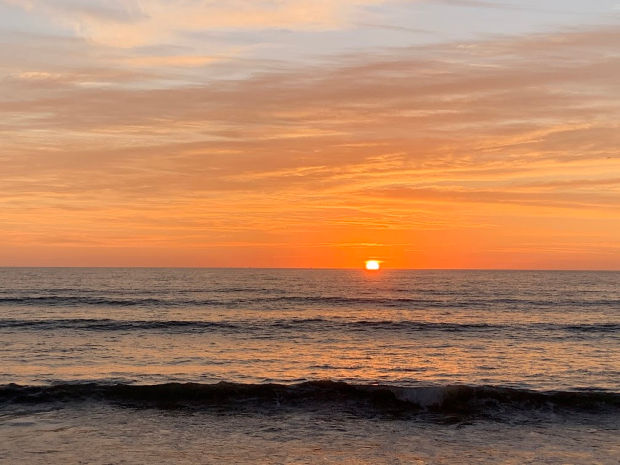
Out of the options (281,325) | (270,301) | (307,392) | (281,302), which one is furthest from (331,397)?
(270,301)

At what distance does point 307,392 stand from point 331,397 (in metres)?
0.94

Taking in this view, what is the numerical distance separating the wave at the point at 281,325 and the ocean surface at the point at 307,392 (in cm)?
20

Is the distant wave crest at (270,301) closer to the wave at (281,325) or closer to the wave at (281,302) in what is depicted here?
the wave at (281,302)

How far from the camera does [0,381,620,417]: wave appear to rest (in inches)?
795

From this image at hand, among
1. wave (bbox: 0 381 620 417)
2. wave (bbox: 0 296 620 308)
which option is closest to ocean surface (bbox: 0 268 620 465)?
wave (bbox: 0 381 620 417)

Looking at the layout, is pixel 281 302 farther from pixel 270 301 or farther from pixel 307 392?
pixel 307 392

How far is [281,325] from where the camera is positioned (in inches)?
1682

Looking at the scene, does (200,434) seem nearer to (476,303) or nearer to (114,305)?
(114,305)

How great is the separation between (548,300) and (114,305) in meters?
46.2

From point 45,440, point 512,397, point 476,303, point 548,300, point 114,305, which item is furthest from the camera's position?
point 548,300

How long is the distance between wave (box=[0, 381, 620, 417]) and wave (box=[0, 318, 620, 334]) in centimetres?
1839

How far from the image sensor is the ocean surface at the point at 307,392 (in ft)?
51.1

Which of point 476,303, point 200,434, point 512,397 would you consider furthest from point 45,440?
point 476,303

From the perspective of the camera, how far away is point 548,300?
67.8m
